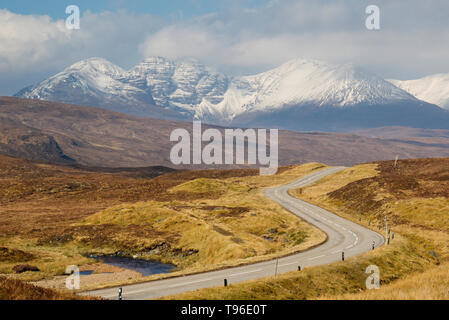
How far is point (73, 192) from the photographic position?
395ft

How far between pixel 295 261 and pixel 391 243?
13351 millimetres

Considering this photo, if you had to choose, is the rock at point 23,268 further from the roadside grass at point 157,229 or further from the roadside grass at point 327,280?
the roadside grass at point 327,280

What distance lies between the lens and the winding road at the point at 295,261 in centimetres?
2844

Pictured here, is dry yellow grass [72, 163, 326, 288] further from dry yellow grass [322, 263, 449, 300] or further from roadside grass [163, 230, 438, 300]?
dry yellow grass [322, 263, 449, 300]

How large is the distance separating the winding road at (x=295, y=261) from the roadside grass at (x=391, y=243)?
273cm

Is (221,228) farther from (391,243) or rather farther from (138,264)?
(391,243)

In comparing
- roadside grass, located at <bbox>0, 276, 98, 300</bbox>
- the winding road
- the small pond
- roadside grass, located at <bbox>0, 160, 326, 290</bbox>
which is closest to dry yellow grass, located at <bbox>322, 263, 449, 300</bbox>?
the winding road

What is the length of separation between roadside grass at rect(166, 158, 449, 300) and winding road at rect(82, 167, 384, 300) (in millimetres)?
→ 2729

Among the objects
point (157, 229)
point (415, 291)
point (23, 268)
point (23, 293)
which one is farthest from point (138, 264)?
point (415, 291)

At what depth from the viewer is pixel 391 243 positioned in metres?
45.6

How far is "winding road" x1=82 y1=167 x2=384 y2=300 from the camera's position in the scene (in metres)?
28.4
